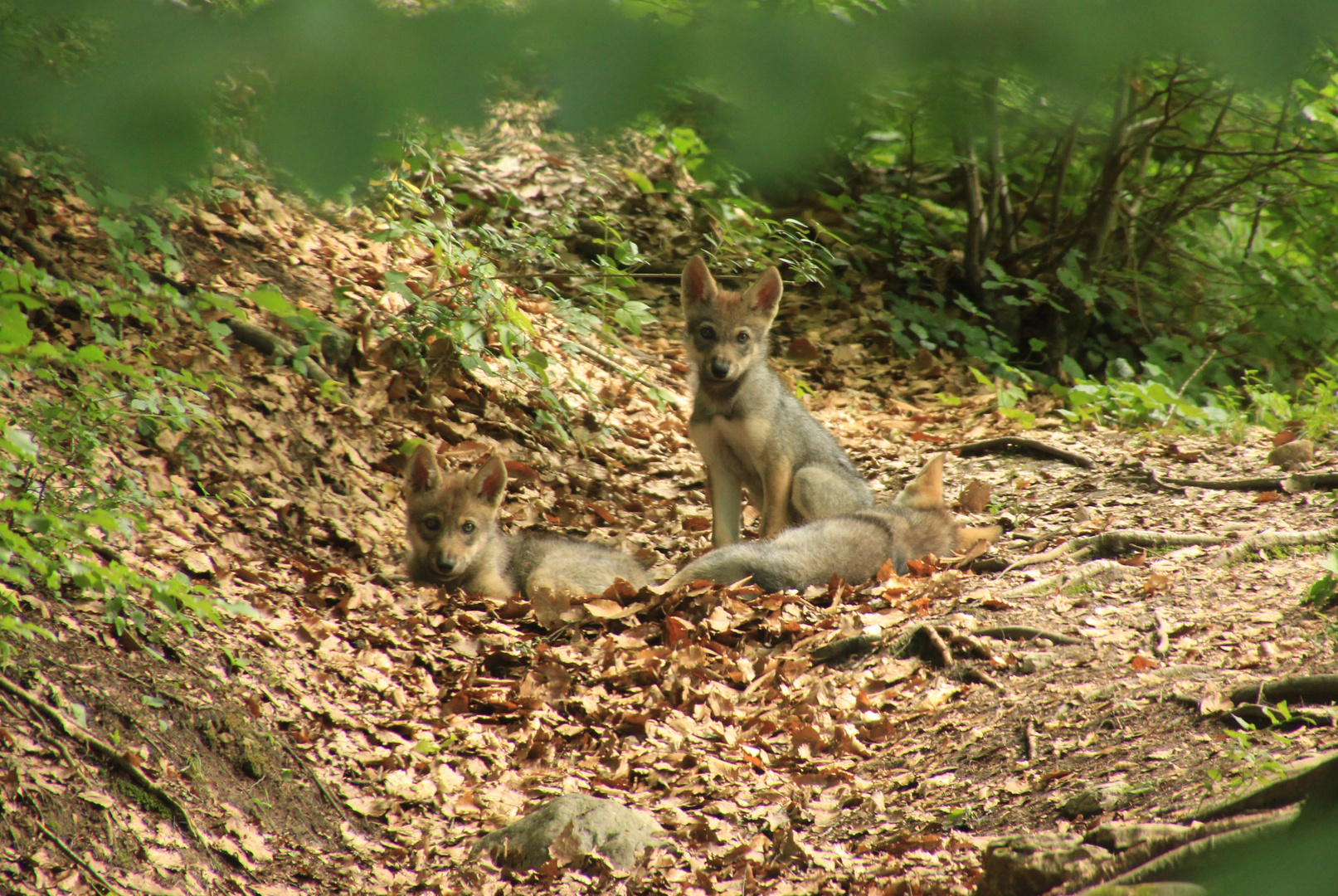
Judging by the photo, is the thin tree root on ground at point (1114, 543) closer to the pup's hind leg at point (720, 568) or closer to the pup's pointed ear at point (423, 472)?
the pup's hind leg at point (720, 568)

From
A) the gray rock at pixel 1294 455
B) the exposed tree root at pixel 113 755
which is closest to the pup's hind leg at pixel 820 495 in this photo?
the gray rock at pixel 1294 455

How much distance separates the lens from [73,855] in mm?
3156

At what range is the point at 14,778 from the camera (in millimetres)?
3232

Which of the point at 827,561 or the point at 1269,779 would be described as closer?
the point at 1269,779

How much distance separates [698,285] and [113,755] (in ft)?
16.0

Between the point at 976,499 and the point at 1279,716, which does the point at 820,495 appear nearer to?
the point at 976,499

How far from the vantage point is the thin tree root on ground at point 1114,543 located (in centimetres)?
576

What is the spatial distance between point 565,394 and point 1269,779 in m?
7.04

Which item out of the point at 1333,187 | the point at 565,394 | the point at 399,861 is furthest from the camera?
the point at 1333,187

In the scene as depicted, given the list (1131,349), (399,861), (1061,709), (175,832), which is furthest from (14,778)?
(1131,349)

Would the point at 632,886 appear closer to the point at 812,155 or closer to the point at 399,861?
the point at 399,861

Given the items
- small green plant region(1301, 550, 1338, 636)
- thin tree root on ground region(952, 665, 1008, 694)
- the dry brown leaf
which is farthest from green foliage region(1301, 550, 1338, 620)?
the dry brown leaf

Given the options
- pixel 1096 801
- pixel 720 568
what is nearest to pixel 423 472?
pixel 720 568

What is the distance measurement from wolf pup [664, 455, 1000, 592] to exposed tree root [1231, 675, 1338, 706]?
268 cm
